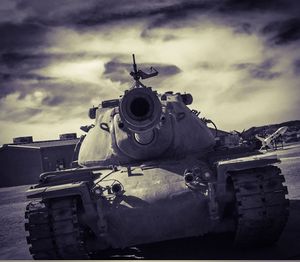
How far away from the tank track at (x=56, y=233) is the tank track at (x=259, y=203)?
1679mm

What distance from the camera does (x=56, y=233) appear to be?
3.86 metres

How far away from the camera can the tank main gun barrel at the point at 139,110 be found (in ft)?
13.7

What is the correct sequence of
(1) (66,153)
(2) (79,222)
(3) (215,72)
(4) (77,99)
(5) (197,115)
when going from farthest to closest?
(1) (66,153) < (5) (197,115) < (4) (77,99) < (3) (215,72) < (2) (79,222)

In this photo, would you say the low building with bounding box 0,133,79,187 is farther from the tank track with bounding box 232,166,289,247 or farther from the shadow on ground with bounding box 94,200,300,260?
the tank track with bounding box 232,166,289,247

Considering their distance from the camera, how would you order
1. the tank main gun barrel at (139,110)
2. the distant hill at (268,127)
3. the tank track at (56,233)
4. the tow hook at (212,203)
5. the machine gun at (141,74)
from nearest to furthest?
the tank track at (56,233)
the tow hook at (212,203)
the tank main gun barrel at (139,110)
the distant hill at (268,127)
the machine gun at (141,74)

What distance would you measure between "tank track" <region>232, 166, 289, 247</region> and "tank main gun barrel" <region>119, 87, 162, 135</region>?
3.57 feet

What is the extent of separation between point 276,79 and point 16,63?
310cm

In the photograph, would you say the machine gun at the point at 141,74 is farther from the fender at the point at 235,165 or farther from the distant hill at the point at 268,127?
the fender at the point at 235,165

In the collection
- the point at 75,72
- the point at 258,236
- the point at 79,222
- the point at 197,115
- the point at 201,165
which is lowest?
the point at 258,236

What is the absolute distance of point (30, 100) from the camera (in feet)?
15.9

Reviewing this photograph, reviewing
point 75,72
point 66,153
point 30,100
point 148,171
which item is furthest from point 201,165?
point 66,153

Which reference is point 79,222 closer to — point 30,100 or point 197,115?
point 30,100

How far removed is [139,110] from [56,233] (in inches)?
62.2

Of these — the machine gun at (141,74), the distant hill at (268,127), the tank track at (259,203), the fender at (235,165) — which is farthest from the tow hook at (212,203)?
the machine gun at (141,74)
